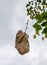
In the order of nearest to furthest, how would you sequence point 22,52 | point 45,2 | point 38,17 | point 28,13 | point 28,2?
point 38,17 < point 22,52 < point 45,2 < point 28,13 < point 28,2

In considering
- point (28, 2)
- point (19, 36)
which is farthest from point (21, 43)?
point (28, 2)

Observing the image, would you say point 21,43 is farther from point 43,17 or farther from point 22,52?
point 43,17

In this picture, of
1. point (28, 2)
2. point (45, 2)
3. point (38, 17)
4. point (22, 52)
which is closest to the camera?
point (38, 17)

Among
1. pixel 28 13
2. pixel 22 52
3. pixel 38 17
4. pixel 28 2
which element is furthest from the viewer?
pixel 28 2

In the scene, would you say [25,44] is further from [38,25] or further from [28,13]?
[28,13]

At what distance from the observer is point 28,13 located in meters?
9.51

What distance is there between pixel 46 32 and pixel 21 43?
84cm

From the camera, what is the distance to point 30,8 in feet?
32.3

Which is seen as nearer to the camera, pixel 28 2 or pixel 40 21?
pixel 40 21

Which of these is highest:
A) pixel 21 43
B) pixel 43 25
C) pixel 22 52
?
pixel 43 25

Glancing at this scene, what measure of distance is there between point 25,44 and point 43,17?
98cm

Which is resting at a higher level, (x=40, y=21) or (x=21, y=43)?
(x=40, y=21)

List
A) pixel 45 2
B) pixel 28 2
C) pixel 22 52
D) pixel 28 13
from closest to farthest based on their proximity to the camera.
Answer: pixel 22 52
pixel 45 2
pixel 28 13
pixel 28 2

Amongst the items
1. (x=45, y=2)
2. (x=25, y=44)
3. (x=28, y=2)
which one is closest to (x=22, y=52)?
(x=25, y=44)
